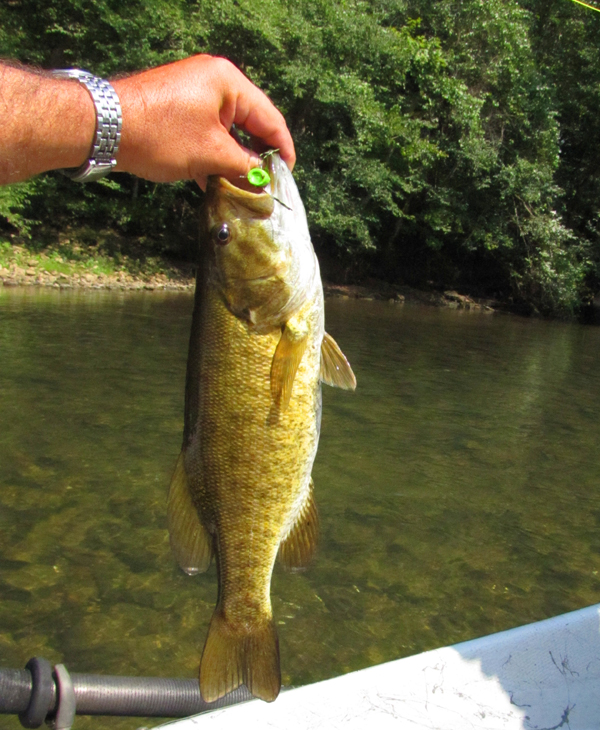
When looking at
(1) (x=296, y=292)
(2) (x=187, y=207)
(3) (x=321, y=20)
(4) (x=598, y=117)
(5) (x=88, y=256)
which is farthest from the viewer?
(4) (x=598, y=117)

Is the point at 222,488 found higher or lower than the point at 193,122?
lower

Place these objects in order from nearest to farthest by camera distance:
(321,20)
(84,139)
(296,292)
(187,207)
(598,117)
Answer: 1. (84,139)
2. (296,292)
3. (321,20)
4. (187,207)
5. (598,117)

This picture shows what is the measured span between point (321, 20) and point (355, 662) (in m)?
26.9

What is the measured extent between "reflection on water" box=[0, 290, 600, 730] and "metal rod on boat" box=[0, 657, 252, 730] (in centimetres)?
174

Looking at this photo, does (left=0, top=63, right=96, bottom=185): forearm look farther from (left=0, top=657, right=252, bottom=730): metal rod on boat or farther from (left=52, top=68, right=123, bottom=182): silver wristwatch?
(left=0, top=657, right=252, bottom=730): metal rod on boat

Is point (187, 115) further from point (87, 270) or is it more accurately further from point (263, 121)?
point (87, 270)

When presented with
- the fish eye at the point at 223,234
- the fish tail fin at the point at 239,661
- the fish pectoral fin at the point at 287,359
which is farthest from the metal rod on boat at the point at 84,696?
the fish eye at the point at 223,234

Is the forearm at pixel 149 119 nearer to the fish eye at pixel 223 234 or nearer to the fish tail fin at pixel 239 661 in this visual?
the fish eye at pixel 223 234

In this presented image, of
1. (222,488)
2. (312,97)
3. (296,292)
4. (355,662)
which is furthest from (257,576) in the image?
(312,97)

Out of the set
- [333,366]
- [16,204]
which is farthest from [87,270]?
[333,366]

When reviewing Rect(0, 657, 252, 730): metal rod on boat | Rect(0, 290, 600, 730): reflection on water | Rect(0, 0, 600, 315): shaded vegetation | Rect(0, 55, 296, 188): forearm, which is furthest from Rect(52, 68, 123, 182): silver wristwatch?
Rect(0, 0, 600, 315): shaded vegetation

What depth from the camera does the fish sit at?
6.84 ft

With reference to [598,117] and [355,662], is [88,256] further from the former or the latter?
[598,117]

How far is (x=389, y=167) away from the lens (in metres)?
29.2
